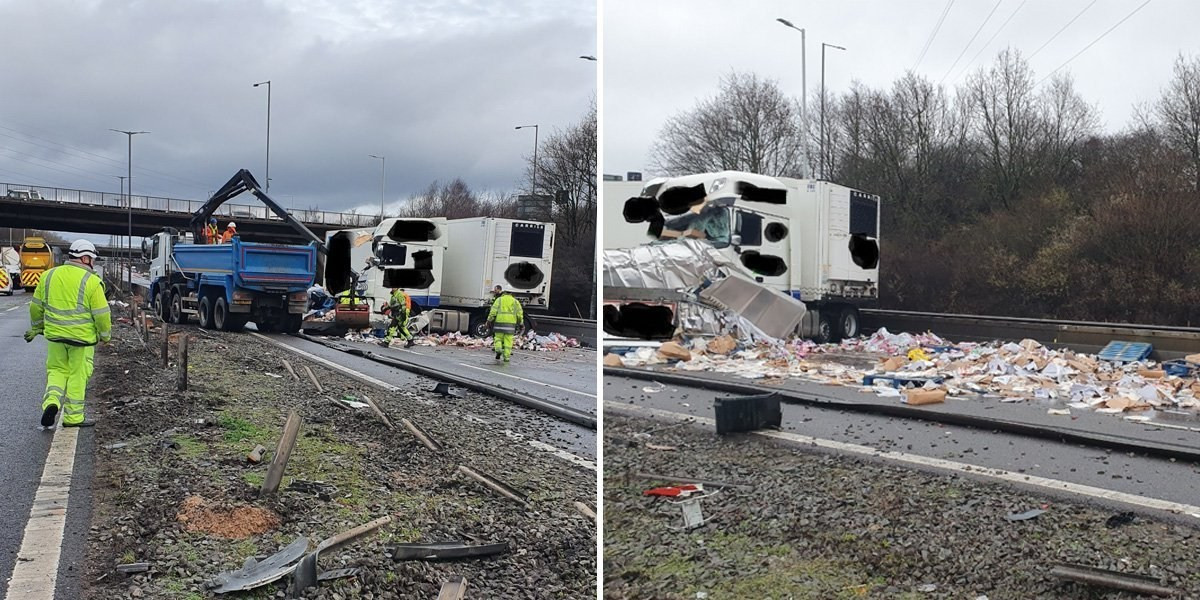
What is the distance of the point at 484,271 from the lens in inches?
726

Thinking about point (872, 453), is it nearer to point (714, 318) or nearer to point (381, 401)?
point (714, 318)

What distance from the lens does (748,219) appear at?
2770mm

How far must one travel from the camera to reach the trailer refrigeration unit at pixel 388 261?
18.0 m

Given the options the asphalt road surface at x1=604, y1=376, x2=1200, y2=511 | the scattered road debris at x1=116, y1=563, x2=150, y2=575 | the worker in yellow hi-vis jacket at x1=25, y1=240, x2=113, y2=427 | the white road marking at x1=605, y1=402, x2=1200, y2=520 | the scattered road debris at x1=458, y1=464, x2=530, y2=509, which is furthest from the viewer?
the worker in yellow hi-vis jacket at x1=25, y1=240, x2=113, y2=427

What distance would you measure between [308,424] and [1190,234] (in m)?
8.47

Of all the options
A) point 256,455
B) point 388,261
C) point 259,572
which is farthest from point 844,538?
point 388,261

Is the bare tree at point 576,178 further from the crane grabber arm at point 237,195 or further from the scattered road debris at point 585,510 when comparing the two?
the crane grabber arm at point 237,195

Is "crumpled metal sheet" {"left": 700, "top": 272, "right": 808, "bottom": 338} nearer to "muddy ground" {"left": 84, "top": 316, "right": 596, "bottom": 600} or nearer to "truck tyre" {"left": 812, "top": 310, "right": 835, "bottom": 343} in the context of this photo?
"muddy ground" {"left": 84, "top": 316, "right": 596, "bottom": 600}

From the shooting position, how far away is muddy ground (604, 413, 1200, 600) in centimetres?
318

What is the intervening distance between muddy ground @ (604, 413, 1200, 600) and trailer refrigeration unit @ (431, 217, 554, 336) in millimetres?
13552

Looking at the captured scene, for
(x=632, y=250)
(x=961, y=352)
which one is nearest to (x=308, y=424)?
(x=632, y=250)

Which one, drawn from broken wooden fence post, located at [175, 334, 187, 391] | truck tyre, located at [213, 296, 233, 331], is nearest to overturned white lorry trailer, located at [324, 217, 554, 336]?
truck tyre, located at [213, 296, 233, 331]

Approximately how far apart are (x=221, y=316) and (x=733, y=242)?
15.7 m

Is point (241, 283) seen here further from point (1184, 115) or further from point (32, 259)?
point (32, 259)
